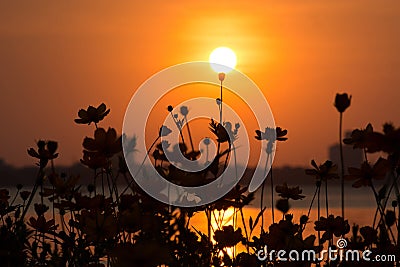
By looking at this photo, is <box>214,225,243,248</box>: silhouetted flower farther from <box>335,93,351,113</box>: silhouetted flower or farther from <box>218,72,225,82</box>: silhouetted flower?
<box>335,93,351,113</box>: silhouetted flower

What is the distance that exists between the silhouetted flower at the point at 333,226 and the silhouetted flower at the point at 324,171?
343 millimetres

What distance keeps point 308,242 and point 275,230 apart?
0.16 metres

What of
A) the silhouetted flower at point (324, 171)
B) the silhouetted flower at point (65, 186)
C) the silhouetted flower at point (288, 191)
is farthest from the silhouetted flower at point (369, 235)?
the silhouetted flower at point (65, 186)

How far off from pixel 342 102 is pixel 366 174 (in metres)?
0.56

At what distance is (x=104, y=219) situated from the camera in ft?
8.36

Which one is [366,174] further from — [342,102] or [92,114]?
[92,114]

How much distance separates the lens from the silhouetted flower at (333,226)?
10.1ft

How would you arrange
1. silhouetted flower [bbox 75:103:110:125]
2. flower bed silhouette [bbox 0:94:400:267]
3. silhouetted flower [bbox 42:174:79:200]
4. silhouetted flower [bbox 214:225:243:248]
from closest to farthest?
flower bed silhouette [bbox 0:94:400:267] < silhouetted flower [bbox 42:174:79:200] < silhouetted flower [bbox 214:225:243:248] < silhouetted flower [bbox 75:103:110:125]

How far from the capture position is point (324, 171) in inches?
142

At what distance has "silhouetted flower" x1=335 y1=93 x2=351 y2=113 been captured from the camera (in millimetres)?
2475

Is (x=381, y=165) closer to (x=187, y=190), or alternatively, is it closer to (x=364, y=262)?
(x=364, y=262)

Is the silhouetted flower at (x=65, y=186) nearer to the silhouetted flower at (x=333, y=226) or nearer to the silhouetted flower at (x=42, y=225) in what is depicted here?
the silhouetted flower at (x=42, y=225)

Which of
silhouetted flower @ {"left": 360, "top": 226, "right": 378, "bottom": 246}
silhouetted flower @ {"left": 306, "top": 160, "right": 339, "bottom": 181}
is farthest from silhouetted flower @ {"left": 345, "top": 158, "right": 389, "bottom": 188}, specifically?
silhouetted flower @ {"left": 306, "top": 160, "right": 339, "bottom": 181}

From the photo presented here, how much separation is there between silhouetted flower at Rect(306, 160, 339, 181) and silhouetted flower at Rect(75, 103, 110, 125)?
0.97 meters
